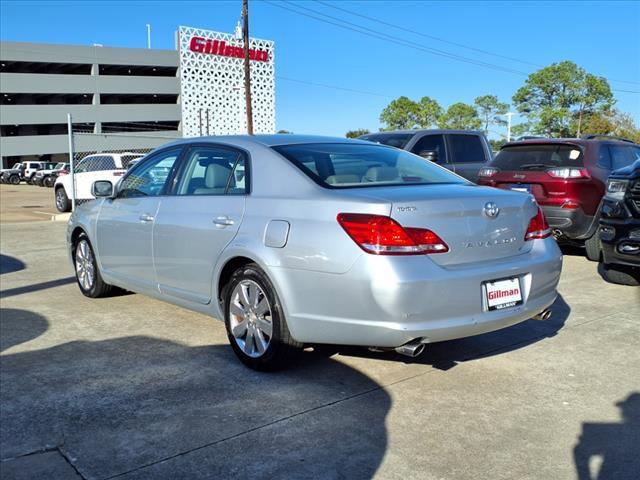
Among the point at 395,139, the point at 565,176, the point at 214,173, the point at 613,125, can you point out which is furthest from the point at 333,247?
the point at 613,125

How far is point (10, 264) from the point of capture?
8.23 m

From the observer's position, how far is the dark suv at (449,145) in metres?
10.3

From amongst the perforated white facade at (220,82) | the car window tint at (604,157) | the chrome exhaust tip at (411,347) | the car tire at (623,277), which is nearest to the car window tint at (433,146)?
the car window tint at (604,157)

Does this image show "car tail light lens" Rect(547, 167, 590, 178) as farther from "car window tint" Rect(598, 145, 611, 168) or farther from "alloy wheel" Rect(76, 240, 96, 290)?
"alloy wheel" Rect(76, 240, 96, 290)

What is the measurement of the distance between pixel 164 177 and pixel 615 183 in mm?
4663

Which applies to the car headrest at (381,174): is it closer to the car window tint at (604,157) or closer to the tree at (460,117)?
the car window tint at (604,157)

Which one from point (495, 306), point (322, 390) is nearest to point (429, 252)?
point (495, 306)

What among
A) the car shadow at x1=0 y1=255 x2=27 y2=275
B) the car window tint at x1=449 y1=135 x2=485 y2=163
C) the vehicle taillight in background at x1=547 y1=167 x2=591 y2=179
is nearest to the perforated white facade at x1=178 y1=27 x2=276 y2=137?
the car window tint at x1=449 y1=135 x2=485 y2=163

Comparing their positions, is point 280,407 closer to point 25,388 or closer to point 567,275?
point 25,388

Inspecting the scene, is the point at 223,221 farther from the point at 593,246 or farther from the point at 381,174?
the point at 593,246

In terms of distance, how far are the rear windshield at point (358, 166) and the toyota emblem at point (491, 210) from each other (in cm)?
58

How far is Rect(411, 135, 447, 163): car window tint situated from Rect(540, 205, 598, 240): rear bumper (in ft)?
8.78

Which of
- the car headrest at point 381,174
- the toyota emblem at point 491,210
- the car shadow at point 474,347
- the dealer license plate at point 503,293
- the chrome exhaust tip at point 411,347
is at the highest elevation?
the car headrest at point 381,174

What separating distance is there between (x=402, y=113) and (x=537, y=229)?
84610mm
